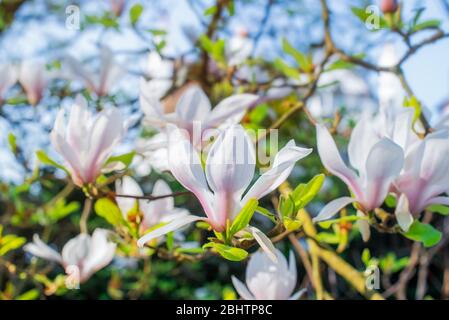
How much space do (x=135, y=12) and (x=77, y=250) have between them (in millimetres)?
486

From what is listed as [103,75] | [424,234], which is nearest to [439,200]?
[424,234]

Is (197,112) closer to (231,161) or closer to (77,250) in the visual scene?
(231,161)

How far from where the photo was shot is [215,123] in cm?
73

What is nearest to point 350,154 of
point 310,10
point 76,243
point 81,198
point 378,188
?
point 378,188

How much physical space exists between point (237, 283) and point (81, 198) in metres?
2.37

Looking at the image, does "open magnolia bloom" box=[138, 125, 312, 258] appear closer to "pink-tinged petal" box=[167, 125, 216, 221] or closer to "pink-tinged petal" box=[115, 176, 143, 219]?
"pink-tinged petal" box=[167, 125, 216, 221]

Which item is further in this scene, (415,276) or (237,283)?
(415,276)

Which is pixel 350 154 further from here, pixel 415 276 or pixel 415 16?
pixel 415 276

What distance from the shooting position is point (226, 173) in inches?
20.0

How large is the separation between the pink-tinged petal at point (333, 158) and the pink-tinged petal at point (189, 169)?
139 mm

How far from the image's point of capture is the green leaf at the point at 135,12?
110 cm

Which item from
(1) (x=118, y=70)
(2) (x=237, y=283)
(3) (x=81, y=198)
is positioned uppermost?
(1) (x=118, y=70)

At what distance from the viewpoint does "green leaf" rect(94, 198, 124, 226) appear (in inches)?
28.0

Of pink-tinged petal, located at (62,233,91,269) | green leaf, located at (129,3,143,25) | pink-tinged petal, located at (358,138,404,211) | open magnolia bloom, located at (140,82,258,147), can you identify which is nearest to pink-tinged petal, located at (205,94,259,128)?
open magnolia bloom, located at (140,82,258,147)
